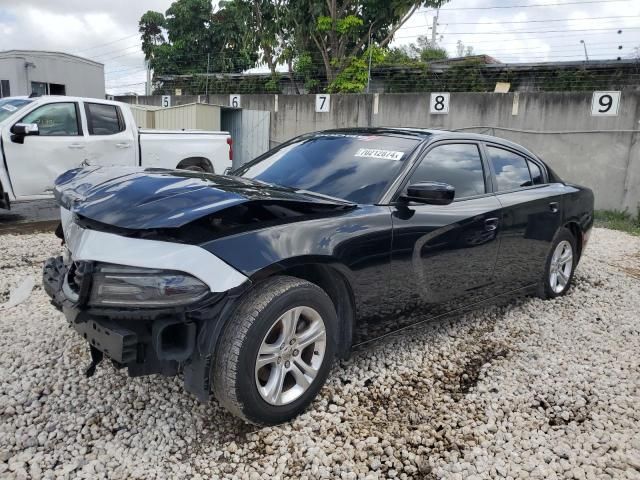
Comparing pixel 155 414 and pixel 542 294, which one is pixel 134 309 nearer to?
pixel 155 414

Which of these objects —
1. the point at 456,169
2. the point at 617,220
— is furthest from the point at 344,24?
the point at 456,169

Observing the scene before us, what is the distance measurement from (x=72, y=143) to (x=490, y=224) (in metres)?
6.17

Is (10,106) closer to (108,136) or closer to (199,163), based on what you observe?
(108,136)

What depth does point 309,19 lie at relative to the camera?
17344 millimetres

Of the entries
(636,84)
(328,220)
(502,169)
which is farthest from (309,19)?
(328,220)

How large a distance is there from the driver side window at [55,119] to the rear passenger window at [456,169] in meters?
5.95

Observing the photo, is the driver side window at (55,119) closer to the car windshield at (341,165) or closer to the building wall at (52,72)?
the car windshield at (341,165)

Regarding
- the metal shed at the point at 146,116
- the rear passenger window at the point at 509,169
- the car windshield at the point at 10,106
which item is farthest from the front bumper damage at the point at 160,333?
the metal shed at the point at 146,116

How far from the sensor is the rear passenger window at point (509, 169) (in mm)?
3992

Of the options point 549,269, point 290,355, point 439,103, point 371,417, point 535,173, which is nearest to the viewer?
point 290,355

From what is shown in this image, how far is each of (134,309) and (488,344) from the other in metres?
2.63

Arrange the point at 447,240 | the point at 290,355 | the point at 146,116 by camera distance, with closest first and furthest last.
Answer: the point at 290,355 → the point at 447,240 → the point at 146,116

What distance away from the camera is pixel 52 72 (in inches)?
779

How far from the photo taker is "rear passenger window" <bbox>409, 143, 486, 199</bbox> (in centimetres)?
333
